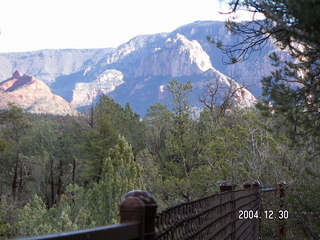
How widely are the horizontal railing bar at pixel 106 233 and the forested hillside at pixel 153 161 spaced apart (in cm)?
546

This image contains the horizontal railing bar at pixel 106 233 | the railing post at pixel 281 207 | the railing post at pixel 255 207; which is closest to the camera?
the horizontal railing bar at pixel 106 233

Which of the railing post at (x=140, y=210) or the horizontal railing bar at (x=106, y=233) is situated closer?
the horizontal railing bar at (x=106, y=233)

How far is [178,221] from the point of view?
2.70 metres

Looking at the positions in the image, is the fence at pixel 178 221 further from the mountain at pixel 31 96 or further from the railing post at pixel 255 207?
the mountain at pixel 31 96

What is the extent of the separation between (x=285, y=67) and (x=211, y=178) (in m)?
14.9

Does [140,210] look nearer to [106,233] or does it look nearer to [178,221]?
[106,233]

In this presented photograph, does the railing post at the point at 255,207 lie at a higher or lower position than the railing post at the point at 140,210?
lower

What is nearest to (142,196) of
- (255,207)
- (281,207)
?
Answer: (255,207)

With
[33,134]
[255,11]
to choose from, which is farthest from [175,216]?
[33,134]

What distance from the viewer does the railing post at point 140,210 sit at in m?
2.01

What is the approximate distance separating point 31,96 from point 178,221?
183 metres

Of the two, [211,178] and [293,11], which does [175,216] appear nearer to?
[293,11]

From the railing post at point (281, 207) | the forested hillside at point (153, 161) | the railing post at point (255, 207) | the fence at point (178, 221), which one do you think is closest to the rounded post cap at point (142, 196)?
the fence at point (178, 221)

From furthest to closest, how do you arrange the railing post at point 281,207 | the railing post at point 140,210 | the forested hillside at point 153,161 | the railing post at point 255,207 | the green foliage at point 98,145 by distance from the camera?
the green foliage at point 98,145 → the forested hillside at point 153,161 → the railing post at point 281,207 → the railing post at point 255,207 → the railing post at point 140,210
